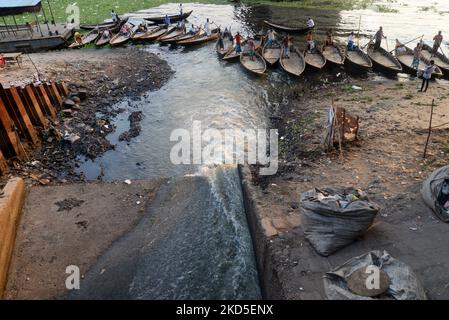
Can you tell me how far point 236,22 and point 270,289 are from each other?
2747cm

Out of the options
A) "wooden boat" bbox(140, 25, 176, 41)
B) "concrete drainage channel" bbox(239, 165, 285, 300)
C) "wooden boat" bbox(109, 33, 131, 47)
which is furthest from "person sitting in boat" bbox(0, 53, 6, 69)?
"concrete drainage channel" bbox(239, 165, 285, 300)

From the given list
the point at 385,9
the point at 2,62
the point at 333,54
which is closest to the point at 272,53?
the point at 333,54

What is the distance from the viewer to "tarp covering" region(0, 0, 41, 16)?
2105 centimetres

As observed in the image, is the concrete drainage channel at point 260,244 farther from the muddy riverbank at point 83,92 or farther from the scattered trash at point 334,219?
the muddy riverbank at point 83,92

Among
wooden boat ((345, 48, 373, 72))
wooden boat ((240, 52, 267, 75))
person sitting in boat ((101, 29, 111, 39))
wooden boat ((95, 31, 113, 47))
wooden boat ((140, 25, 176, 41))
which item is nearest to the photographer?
wooden boat ((345, 48, 373, 72))

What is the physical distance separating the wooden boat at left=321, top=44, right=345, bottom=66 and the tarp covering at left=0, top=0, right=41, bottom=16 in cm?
1800

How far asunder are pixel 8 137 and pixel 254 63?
12981 mm

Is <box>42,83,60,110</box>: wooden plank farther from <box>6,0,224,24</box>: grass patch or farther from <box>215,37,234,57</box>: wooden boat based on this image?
<box>6,0,224,24</box>: grass patch

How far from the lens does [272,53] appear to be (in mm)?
20656

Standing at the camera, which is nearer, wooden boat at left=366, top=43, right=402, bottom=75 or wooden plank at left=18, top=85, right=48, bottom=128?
wooden plank at left=18, top=85, right=48, bottom=128

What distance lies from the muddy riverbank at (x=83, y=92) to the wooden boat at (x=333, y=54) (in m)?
9.12
